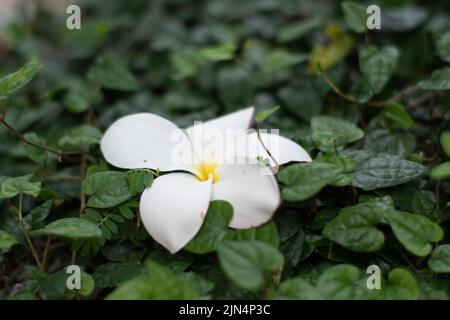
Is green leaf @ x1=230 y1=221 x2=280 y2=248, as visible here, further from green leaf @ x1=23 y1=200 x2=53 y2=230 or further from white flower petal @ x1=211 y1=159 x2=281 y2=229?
green leaf @ x1=23 y1=200 x2=53 y2=230

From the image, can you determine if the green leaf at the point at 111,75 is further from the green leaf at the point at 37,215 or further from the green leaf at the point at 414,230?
the green leaf at the point at 414,230

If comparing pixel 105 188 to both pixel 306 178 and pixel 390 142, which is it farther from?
pixel 390 142

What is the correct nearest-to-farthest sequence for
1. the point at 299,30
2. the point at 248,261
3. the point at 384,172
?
the point at 248,261 → the point at 384,172 → the point at 299,30

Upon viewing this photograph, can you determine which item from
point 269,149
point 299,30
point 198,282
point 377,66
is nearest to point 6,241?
point 198,282

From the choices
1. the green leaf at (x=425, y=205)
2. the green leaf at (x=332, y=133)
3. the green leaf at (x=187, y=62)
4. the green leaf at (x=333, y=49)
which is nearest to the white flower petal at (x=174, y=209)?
the green leaf at (x=332, y=133)

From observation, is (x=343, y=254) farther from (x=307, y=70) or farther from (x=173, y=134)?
(x=307, y=70)

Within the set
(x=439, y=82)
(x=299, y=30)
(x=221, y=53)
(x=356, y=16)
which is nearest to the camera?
(x=439, y=82)

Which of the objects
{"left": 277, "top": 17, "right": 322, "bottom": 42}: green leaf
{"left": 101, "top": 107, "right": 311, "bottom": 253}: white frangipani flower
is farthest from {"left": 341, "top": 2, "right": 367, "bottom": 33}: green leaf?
{"left": 101, "top": 107, "right": 311, "bottom": 253}: white frangipani flower
